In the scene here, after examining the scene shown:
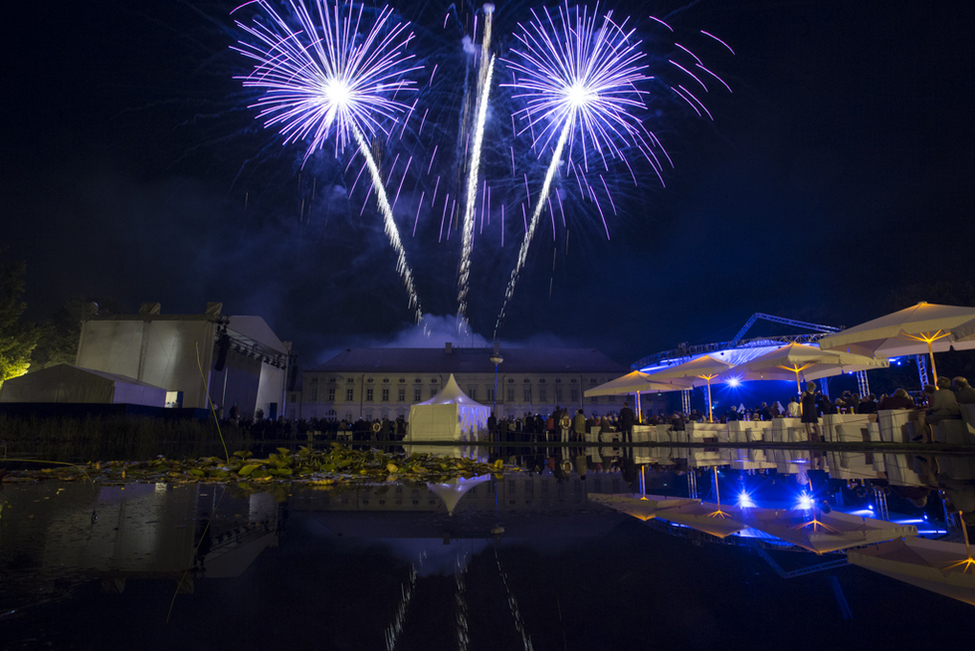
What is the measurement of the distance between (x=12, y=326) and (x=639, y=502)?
160 feet

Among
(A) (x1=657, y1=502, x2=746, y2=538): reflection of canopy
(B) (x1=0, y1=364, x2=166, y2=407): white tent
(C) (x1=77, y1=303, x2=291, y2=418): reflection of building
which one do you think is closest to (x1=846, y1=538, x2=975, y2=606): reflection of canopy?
(A) (x1=657, y1=502, x2=746, y2=538): reflection of canopy

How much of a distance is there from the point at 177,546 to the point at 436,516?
1264mm

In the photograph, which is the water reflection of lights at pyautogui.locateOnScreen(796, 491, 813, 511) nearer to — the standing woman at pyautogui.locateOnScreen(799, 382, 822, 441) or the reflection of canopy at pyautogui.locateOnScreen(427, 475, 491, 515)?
the reflection of canopy at pyautogui.locateOnScreen(427, 475, 491, 515)

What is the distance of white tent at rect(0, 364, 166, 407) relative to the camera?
21234 millimetres

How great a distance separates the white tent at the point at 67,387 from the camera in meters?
21.2

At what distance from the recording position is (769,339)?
38469 mm

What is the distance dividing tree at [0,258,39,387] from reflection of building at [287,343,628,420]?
936 inches

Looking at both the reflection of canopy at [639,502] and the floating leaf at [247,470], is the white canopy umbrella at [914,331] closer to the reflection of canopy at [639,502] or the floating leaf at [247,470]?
the reflection of canopy at [639,502]

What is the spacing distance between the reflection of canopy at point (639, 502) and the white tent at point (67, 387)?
23.3 m

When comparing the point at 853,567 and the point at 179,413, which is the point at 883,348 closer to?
the point at 853,567

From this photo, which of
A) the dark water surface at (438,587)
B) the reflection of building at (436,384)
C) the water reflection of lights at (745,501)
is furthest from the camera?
the reflection of building at (436,384)

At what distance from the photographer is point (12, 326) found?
37000 mm

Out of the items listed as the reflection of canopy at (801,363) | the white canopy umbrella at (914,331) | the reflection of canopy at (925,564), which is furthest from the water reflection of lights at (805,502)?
the reflection of canopy at (801,363)

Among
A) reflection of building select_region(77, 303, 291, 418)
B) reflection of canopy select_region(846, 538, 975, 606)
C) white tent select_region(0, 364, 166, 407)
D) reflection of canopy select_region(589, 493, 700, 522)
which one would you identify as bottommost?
reflection of canopy select_region(589, 493, 700, 522)
